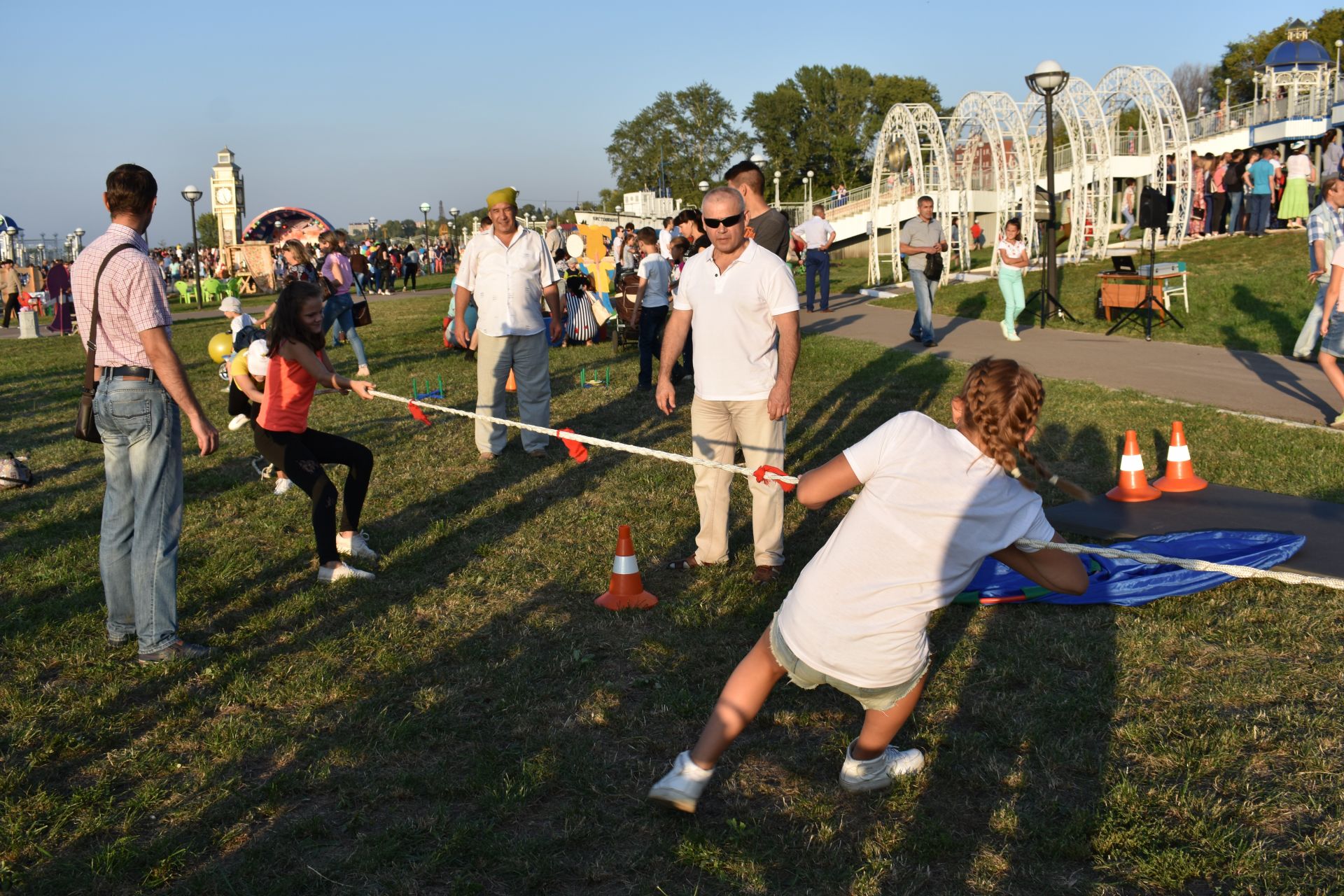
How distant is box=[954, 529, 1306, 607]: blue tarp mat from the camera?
544 cm

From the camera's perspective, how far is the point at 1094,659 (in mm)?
4770

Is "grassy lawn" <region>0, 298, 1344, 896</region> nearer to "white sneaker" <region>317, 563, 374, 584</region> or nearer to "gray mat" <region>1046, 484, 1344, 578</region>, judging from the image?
"white sneaker" <region>317, 563, 374, 584</region>

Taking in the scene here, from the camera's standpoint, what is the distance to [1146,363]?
12867mm

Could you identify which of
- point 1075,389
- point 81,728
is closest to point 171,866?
point 81,728

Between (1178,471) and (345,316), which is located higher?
(345,316)

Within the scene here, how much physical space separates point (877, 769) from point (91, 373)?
150 inches

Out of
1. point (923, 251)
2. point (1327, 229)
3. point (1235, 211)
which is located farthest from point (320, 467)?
point (1235, 211)

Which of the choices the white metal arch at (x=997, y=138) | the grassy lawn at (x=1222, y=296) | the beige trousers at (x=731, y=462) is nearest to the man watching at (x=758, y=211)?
the beige trousers at (x=731, y=462)

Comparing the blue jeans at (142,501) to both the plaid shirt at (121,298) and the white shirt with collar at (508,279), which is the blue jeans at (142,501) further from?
the white shirt with collar at (508,279)

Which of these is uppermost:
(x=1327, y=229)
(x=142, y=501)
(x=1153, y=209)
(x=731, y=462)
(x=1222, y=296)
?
(x=1153, y=209)

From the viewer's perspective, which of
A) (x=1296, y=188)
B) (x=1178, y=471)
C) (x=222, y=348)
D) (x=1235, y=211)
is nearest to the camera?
(x=1178, y=471)

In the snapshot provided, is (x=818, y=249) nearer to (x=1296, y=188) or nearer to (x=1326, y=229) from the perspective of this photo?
(x=1296, y=188)

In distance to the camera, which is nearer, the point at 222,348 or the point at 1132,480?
the point at 1132,480

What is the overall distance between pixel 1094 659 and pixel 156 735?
406 cm
